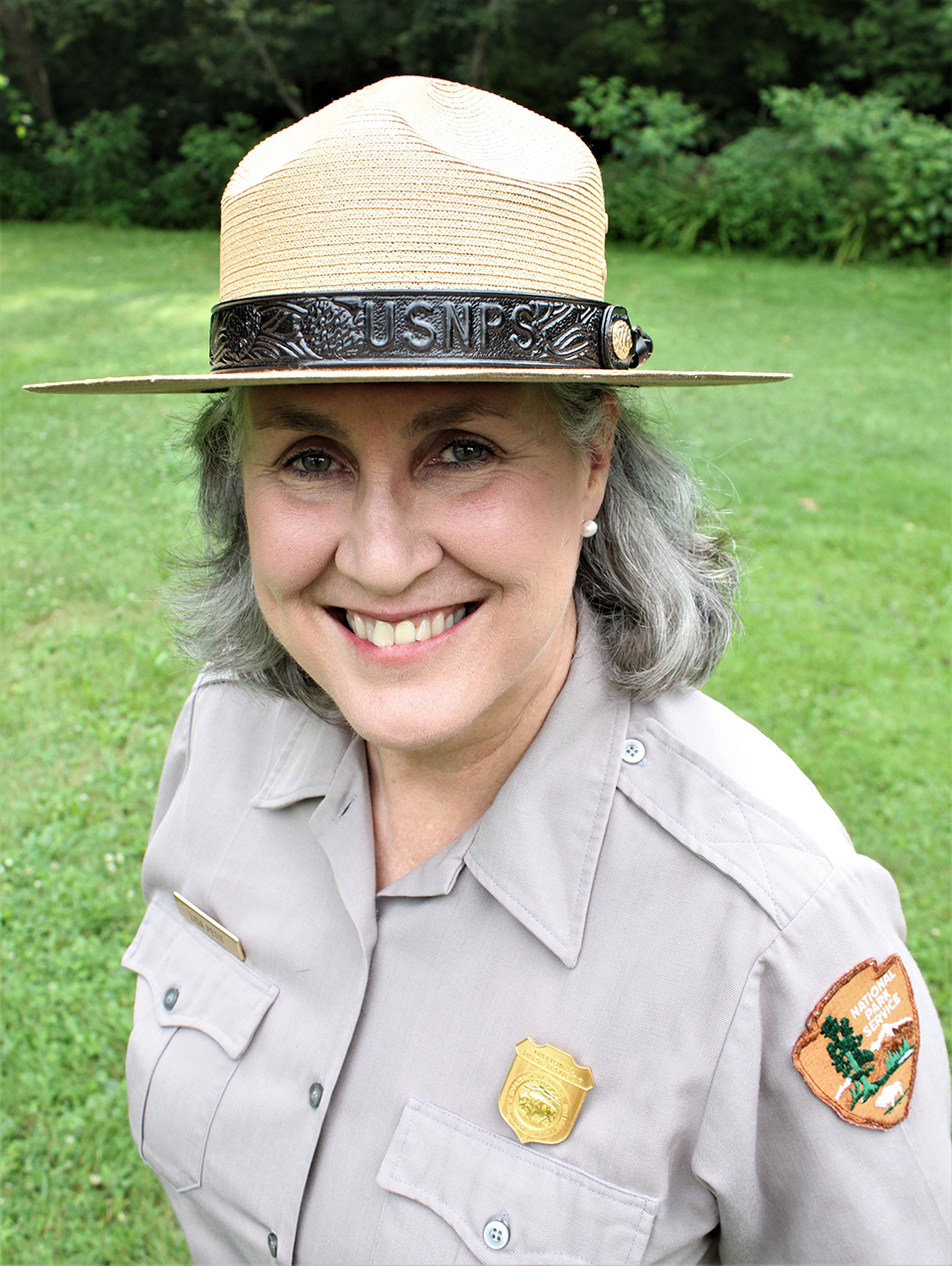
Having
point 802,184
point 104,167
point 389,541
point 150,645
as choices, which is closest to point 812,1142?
point 389,541

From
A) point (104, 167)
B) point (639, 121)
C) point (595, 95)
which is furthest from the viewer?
point (104, 167)

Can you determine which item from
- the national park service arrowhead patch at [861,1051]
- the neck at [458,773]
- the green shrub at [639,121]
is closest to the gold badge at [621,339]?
the neck at [458,773]

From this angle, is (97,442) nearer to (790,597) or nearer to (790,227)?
(790,597)

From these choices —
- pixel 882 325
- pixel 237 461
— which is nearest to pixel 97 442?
pixel 237 461

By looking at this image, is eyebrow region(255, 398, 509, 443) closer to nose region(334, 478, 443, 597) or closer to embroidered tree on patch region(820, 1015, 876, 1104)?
nose region(334, 478, 443, 597)

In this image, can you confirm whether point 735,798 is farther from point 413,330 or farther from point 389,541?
point 413,330

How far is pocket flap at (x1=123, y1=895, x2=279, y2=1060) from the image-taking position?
175 cm

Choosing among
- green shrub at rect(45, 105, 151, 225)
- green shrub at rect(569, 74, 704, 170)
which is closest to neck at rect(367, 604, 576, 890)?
green shrub at rect(569, 74, 704, 170)

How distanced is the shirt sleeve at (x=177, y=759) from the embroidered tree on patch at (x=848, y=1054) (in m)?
1.35

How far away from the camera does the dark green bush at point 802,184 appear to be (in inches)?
528

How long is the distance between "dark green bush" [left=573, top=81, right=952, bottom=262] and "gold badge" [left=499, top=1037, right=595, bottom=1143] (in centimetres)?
1415

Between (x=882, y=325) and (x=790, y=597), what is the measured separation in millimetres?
6683

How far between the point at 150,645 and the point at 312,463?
3760mm

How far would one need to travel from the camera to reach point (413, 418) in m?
1.32
